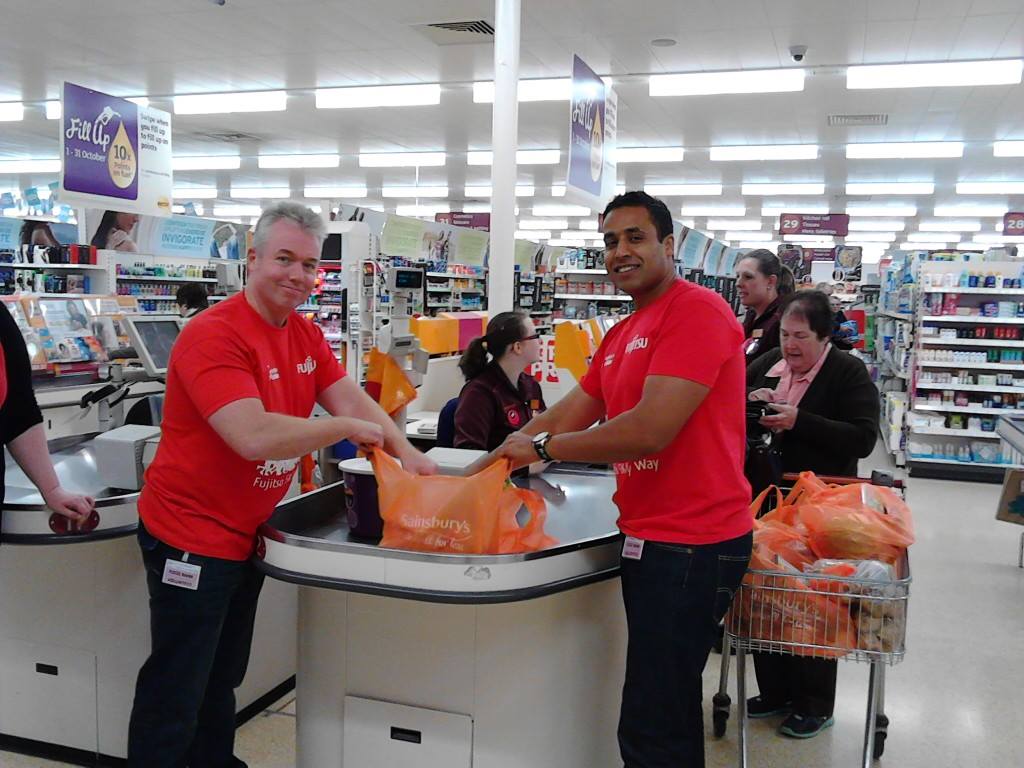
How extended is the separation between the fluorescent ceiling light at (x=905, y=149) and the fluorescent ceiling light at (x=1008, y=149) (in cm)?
49

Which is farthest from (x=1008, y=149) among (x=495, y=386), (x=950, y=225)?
(x=495, y=386)

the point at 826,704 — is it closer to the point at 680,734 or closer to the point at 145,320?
the point at 680,734

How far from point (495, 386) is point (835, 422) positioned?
1319 mm

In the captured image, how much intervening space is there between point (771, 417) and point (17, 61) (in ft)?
35.4

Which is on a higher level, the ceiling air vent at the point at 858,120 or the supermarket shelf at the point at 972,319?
the ceiling air vent at the point at 858,120

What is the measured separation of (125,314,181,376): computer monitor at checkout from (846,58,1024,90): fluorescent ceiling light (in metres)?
7.01

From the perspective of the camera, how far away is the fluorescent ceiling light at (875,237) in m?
29.1

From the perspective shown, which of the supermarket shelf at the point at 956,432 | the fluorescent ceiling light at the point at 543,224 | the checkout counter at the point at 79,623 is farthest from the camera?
the fluorescent ceiling light at the point at 543,224

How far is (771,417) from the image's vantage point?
3260 millimetres

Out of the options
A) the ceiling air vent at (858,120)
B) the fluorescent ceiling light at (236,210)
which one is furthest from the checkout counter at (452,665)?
the fluorescent ceiling light at (236,210)

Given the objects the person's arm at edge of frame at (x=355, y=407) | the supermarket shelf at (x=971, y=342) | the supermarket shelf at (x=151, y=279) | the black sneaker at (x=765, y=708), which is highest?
the supermarket shelf at (x=151, y=279)

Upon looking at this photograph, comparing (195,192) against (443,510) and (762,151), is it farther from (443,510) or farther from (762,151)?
(443,510)

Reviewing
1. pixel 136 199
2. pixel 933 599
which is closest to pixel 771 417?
pixel 933 599

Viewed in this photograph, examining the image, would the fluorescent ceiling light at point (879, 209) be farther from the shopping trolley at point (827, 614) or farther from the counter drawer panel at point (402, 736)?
the counter drawer panel at point (402, 736)
